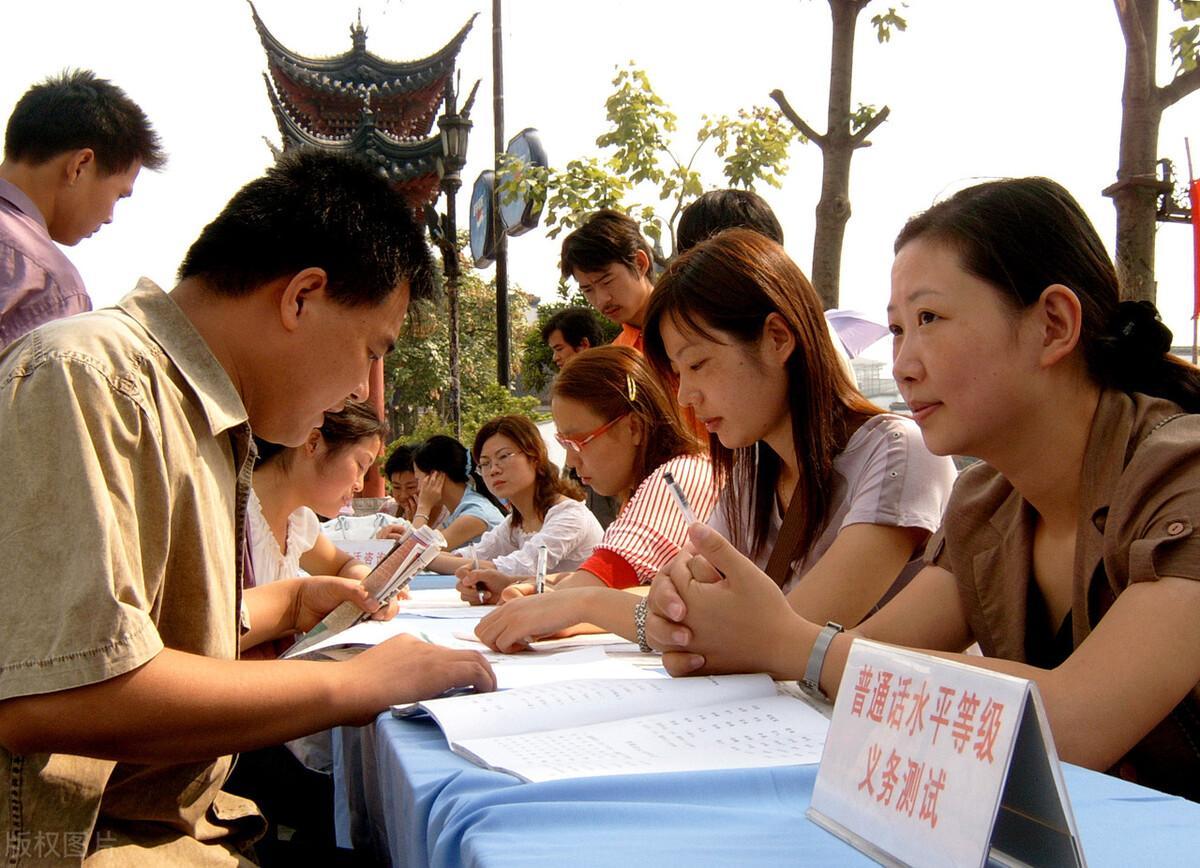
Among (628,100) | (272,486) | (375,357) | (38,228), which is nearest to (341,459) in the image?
(272,486)

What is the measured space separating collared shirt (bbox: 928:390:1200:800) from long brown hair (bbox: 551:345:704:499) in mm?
1510

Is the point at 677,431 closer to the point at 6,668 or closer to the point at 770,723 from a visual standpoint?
the point at 770,723

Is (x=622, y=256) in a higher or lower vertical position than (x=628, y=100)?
lower

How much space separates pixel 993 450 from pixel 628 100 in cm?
401

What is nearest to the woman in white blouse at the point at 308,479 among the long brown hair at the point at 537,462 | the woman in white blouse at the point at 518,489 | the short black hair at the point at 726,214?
the woman in white blouse at the point at 518,489

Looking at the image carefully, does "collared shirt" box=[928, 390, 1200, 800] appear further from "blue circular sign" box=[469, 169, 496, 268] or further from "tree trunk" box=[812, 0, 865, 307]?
"blue circular sign" box=[469, 169, 496, 268]

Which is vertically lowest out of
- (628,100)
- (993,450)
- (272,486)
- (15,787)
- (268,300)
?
(272,486)

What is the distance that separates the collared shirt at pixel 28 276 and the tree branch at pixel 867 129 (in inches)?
99.0

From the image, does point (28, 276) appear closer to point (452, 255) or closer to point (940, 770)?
point (940, 770)

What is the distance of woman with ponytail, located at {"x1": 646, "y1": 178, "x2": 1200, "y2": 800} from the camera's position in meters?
1.15

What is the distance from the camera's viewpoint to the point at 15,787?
3.22 feet

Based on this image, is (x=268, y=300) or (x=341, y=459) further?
(x=341, y=459)

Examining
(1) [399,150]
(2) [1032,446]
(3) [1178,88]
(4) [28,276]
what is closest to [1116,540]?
(2) [1032,446]

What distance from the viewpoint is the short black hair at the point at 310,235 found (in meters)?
1.29
